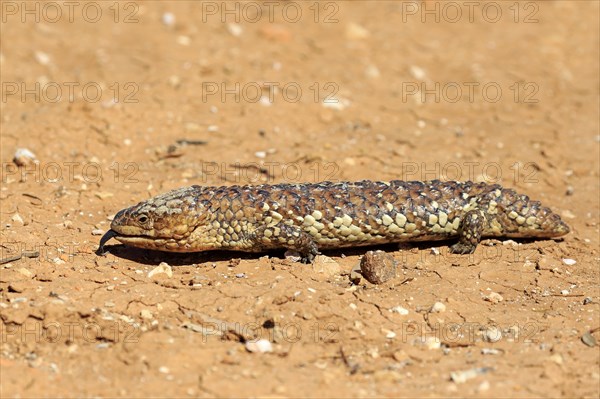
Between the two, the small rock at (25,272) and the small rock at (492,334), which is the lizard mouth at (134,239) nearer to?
the small rock at (25,272)

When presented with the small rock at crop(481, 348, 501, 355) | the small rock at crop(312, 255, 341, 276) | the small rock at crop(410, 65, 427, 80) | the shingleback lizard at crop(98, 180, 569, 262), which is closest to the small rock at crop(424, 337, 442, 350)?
the small rock at crop(481, 348, 501, 355)

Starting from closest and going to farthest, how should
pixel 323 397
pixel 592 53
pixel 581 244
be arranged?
pixel 323 397 < pixel 581 244 < pixel 592 53

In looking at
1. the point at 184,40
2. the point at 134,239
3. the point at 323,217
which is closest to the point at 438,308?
the point at 323,217

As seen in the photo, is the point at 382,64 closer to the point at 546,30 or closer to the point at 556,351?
the point at 546,30

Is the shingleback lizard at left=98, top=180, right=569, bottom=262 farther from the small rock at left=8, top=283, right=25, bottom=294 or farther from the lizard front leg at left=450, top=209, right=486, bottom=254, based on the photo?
the small rock at left=8, top=283, right=25, bottom=294

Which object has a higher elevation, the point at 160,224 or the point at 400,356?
the point at 160,224

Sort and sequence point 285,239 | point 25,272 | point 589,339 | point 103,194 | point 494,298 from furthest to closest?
point 103,194
point 285,239
point 494,298
point 25,272
point 589,339

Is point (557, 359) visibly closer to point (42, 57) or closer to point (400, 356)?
point (400, 356)

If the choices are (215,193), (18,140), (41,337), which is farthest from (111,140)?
Result: (41,337)
